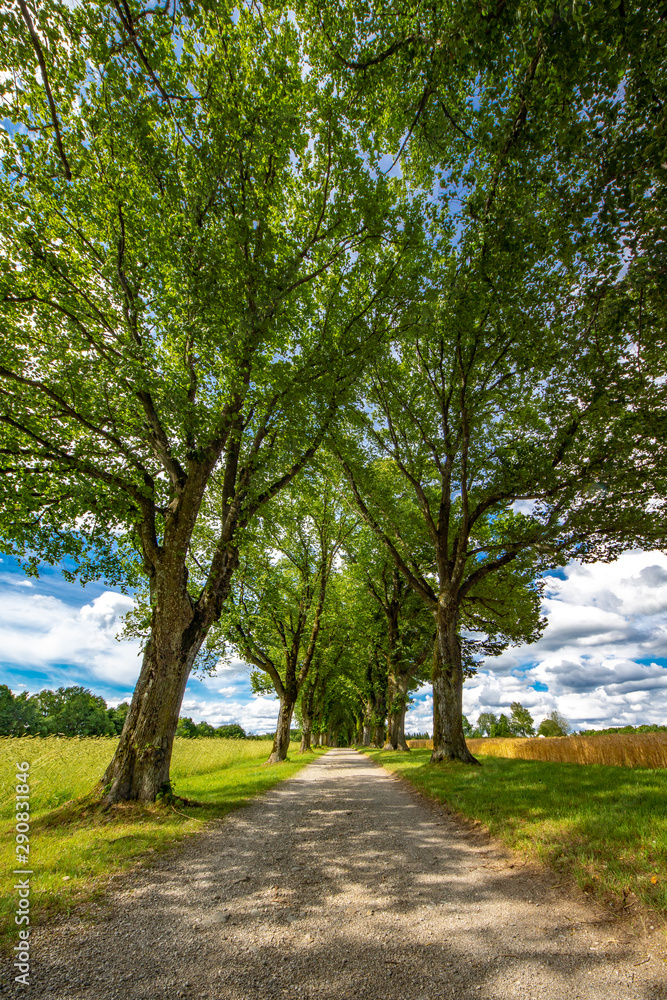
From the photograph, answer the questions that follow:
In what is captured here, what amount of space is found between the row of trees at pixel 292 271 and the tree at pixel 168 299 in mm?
61

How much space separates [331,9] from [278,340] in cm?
526

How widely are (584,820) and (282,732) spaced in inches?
655

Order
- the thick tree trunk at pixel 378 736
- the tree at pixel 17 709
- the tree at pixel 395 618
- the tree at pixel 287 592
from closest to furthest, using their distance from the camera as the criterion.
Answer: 1. the tree at pixel 287 592
2. the tree at pixel 395 618
3. the thick tree trunk at pixel 378 736
4. the tree at pixel 17 709

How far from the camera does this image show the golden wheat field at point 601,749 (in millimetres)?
14151

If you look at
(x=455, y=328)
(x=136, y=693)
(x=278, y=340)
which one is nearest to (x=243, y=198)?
(x=278, y=340)

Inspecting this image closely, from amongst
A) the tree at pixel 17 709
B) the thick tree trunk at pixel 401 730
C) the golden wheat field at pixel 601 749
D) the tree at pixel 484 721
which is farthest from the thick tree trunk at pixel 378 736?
the tree at pixel 484 721

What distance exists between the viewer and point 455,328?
1145 centimetres

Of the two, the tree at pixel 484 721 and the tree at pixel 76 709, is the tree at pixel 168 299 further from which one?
the tree at pixel 484 721

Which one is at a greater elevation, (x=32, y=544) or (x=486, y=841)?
(x=32, y=544)

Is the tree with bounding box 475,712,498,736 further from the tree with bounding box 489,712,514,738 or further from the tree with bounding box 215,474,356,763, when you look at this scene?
the tree with bounding box 215,474,356,763

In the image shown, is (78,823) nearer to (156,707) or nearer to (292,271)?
(156,707)

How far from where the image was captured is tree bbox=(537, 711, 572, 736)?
74438mm

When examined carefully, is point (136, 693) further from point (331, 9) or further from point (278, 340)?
point (331, 9)

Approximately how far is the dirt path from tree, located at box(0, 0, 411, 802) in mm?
4298
